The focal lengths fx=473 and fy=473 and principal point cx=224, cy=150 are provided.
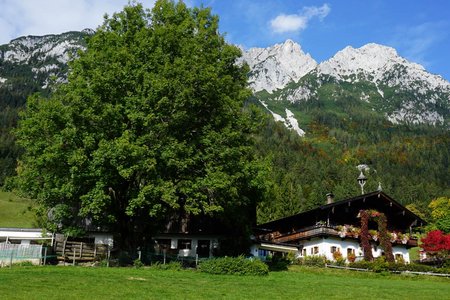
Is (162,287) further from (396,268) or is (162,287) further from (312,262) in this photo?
(396,268)

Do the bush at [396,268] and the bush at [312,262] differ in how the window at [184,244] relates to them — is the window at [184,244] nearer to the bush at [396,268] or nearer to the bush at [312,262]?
the bush at [312,262]

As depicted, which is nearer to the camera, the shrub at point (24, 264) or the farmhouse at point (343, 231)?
the shrub at point (24, 264)

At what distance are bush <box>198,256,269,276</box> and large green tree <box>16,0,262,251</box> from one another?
3264 mm

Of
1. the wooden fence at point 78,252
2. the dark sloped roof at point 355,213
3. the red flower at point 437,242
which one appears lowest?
the wooden fence at point 78,252

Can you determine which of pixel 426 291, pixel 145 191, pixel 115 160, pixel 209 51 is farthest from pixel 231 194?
pixel 426 291

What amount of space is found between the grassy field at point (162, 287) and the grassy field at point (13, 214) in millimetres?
44998

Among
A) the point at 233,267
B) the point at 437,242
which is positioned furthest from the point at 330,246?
the point at 233,267

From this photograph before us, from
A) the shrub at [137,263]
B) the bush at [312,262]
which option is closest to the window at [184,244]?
the bush at [312,262]

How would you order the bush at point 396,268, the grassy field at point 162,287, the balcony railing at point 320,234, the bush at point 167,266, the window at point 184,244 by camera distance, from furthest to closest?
the balcony railing at point 320,234 → the window at point 184,244 → the bush at point 396,268 → the bush at point 167,266 → the grassy field at point 162,287

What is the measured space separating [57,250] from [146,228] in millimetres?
6197

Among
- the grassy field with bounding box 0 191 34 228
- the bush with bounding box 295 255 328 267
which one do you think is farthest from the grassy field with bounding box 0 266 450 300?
the grassy field with bounding box 0 191 34 228

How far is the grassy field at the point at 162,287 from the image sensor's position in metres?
18.3

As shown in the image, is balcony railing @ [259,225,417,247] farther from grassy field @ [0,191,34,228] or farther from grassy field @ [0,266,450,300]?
grassy field @ [0,191,34,228]

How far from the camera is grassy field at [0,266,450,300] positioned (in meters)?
18.3
